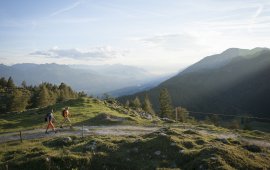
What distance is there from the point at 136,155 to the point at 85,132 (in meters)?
12.4

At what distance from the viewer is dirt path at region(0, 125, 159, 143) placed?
115ft

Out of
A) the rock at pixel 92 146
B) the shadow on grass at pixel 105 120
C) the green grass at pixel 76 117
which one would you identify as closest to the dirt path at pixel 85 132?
the shadow on grass at pixel 105 120

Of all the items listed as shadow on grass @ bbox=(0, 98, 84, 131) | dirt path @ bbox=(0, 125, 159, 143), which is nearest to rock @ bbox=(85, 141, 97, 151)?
dirt path @ bbox=(0, 125, 159, 143)

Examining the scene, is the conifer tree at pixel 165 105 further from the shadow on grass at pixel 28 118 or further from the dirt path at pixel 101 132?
the dirt path at pixel 101 132

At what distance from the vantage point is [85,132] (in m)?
35.7

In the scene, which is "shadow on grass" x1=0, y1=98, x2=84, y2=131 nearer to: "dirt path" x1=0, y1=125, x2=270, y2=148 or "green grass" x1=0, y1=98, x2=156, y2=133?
"green grass" x1=0, y1=98, x2=156, y2=133

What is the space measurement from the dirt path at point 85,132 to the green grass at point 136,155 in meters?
6.33

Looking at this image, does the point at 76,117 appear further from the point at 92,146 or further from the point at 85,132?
the point at 92,146

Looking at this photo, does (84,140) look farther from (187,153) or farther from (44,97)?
(44,97)

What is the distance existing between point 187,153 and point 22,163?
43.0 ft

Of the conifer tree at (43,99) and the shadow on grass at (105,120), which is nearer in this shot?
the shadow on grass at (105,120)

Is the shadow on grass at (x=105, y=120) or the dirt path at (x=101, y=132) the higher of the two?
the shadow on grass at (x=105, y=120)

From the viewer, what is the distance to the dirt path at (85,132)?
3509 centimetres

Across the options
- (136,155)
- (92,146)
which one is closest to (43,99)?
(92,146)
